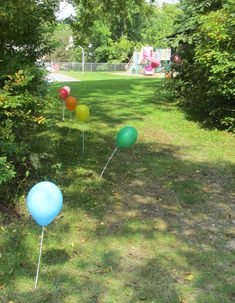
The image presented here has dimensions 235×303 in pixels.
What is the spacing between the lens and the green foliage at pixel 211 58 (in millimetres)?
9844

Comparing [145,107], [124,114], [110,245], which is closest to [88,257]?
[110,245]

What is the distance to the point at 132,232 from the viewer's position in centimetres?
507

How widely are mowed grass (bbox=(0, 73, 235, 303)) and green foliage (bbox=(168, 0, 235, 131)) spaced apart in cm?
171

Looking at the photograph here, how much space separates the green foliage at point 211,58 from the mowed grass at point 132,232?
1707mm

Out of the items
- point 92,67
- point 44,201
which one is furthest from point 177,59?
point 92,67

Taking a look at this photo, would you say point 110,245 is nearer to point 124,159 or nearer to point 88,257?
point 88,257

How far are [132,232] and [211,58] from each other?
20.8 feet

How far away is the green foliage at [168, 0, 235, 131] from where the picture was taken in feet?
32.3

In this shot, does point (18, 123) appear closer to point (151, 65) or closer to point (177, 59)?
point (177, 59)

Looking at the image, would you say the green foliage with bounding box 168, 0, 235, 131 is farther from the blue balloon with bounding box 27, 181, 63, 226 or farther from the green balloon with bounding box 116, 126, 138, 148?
the blue balloon with bounding box 27, 181, 63, 226

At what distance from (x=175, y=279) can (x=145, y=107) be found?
10531mm

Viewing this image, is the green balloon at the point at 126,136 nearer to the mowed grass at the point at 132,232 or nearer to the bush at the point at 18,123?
the mowed grass at the point at 132,232

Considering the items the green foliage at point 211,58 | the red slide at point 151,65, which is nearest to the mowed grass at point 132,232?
the green foliage at point 211,58

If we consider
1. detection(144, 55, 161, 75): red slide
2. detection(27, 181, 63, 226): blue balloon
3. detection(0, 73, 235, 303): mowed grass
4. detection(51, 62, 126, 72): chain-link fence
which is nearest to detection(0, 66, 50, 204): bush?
detection(0, 73, 235, 303): mowed grass
